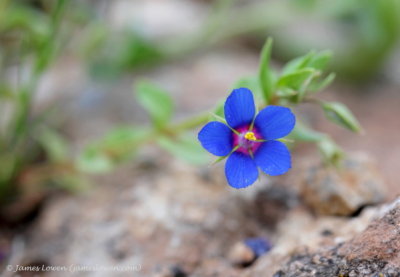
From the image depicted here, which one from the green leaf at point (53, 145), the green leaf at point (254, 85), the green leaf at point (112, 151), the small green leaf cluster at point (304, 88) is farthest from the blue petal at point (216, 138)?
the green leaf at point (53, 145)

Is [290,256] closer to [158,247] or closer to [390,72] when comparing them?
[158,247]

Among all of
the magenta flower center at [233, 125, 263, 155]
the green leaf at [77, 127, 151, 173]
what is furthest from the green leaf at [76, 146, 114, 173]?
the magenta flower center at [233, 125, 263, 155]

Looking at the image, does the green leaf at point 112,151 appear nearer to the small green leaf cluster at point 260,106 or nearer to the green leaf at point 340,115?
the small green leaf cluster at point 260,106

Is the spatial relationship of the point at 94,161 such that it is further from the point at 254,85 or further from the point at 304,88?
the point at 304,88

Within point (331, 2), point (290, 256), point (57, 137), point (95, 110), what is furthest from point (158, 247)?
point (331, 2)

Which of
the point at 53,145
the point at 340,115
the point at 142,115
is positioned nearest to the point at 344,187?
the point at 340,115

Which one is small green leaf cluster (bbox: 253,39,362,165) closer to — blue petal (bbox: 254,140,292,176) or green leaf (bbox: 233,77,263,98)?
green leaf (bbox: 233,77,263,98)
